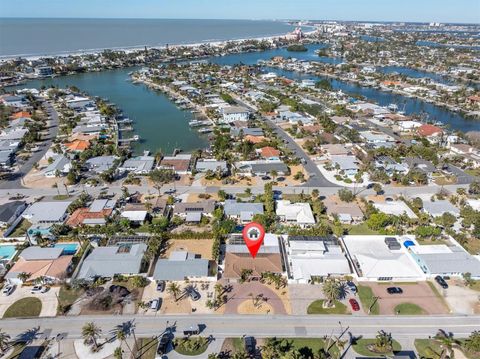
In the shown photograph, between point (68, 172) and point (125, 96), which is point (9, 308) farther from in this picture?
point (125, 96)

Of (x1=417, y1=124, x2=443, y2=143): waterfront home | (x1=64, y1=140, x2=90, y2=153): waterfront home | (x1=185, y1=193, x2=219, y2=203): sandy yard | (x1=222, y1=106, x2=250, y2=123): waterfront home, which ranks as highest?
(x1=222, y1=106, x2=250, y2=123): waterfront home

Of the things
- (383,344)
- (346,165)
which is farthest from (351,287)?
(346,165)

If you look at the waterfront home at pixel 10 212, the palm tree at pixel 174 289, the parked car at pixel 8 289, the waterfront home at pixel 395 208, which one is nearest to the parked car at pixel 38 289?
the parked car at pixel 8 289

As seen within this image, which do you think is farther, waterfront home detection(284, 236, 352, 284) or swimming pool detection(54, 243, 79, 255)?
swimming pool detection(54, 243, 79, 255)

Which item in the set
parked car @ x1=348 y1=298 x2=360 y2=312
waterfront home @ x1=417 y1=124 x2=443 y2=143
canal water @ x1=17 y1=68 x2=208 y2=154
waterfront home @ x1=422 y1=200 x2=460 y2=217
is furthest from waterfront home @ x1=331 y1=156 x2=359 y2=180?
parked car @ x1=348 y1=298 x2=360 y2=312

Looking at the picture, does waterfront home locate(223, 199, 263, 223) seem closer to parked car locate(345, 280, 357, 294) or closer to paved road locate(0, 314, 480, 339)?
parked car locate(345, 280, 357, 294)
